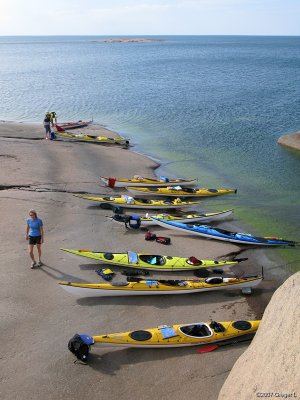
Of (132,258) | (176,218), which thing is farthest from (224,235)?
(132,258)

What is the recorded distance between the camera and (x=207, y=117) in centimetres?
3903

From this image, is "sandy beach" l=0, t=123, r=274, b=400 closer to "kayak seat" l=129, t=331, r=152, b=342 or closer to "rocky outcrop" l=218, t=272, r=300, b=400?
"kayak seat" l=129, t=331, r=152, b=342

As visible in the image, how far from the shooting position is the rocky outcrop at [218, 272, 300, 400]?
→ 621 centimetres

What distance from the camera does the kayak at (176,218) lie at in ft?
54.9

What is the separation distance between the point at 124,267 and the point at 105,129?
23.1 metres

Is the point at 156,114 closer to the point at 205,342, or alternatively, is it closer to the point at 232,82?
the point at 232,82

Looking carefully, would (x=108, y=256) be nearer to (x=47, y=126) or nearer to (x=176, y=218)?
(x=176, y=218)

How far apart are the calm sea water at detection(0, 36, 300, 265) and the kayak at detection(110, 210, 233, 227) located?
1471mm

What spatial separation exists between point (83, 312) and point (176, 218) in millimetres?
7599

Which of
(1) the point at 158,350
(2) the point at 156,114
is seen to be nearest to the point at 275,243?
(1) the point at 158,350

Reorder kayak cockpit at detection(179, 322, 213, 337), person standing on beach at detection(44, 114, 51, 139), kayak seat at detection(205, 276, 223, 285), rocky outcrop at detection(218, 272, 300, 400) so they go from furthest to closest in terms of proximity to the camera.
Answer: person standing on beach at detection(44, 114, 51, 139), kayak seat at detection(205, 276, 223, 285), kayak cockpit at detection(179, 322, 213, 337), rocky outcrop at detection(218, 272, 300, 400)

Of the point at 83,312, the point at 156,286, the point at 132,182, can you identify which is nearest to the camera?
the point at 83,312

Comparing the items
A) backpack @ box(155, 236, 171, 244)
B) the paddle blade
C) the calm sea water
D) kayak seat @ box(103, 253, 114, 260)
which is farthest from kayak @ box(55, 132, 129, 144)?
the paddle blade

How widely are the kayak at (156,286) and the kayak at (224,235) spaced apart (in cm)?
316
